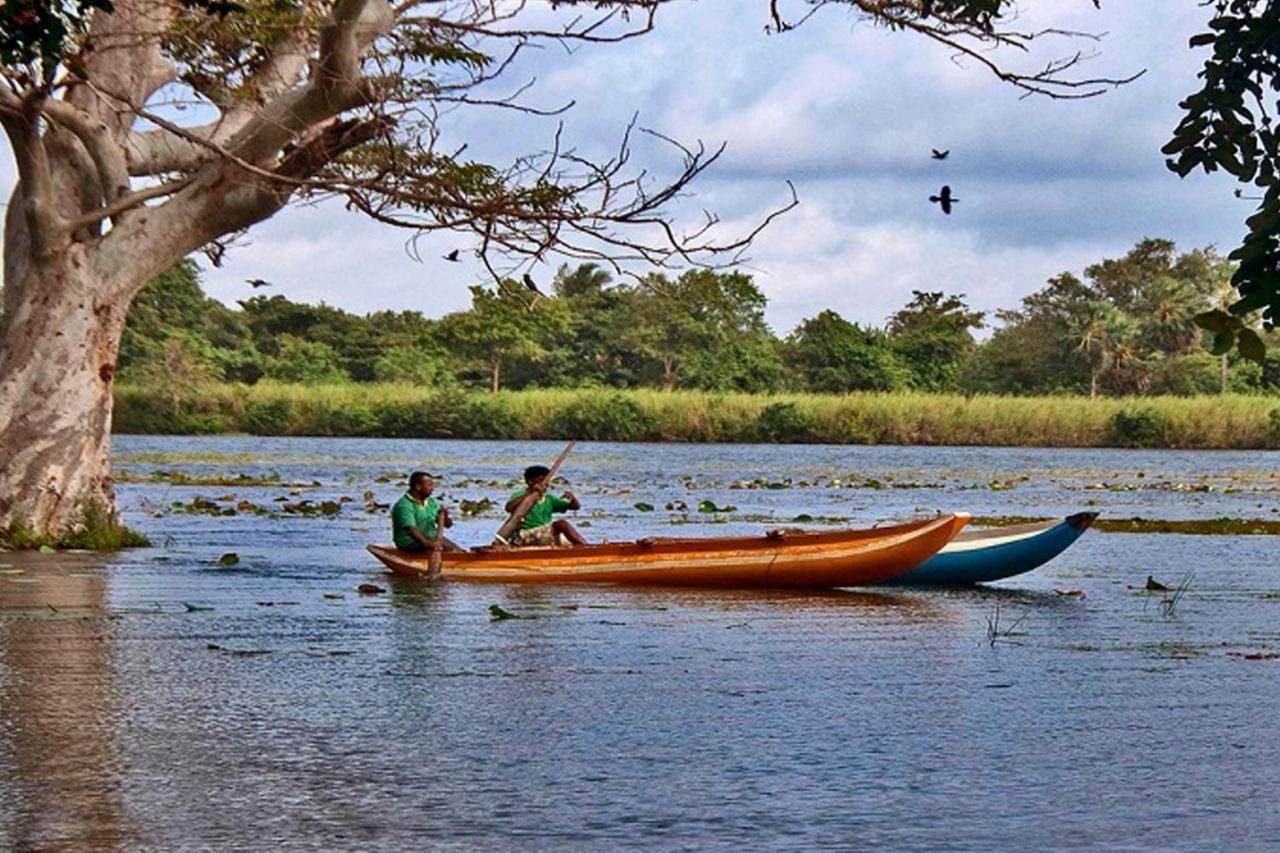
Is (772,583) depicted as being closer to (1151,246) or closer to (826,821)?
(826,821)

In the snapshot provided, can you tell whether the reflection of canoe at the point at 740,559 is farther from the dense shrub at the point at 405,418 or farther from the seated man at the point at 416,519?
the dense shrub at the point at 405,418

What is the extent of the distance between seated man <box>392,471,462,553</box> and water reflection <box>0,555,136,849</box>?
289 centimetres

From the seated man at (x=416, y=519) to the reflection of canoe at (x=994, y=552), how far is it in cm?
442

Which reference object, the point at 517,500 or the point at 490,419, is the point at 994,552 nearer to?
the point at 517,500

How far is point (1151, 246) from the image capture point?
9100cm

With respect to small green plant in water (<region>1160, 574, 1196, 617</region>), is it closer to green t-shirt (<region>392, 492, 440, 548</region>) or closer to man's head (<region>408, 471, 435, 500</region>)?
green t-shirt (<region>392, 492, 440, 548</region>)

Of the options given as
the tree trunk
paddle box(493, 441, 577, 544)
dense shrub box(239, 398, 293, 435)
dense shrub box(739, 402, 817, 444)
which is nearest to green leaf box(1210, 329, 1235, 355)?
paddle box(493, 441, 577, 544)

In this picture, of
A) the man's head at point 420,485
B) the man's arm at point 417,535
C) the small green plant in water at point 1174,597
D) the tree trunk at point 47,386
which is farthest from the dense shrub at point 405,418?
the man's arm at point 417,535

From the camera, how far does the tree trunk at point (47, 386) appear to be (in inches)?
811

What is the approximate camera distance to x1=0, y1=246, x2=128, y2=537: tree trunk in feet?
67.6

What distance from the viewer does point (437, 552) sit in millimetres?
18750

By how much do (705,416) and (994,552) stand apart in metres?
52.4

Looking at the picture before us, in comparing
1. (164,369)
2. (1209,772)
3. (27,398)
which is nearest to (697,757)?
(1209,772)

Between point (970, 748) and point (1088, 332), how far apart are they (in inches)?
3002
